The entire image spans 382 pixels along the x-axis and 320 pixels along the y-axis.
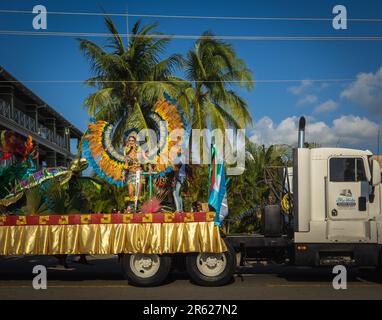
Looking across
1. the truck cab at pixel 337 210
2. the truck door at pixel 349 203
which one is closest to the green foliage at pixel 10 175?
the truck cab at pixel 337 210

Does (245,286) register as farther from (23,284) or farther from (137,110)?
(137,110)

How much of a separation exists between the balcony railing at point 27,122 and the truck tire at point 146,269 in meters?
18.2

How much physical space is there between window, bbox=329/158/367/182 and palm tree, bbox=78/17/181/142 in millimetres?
9046

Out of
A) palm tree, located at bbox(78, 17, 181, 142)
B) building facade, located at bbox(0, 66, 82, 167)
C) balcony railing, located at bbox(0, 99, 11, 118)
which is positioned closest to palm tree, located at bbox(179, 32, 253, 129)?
palm tree, located at bbox(78, 17, 181, 142)

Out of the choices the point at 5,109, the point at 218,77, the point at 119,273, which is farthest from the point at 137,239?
the point at 5,109

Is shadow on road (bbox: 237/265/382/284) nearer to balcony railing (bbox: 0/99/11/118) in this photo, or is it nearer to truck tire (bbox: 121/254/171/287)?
truck tire (bbox: 121/254/171/287)

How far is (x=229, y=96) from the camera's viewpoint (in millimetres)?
18891

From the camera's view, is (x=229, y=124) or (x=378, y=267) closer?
(x=378, y=267)

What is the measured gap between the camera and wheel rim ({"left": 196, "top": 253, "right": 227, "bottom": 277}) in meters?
8.88

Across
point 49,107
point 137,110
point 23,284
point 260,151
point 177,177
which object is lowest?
point 23,284

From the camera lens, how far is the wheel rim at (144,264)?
8.91 metres
